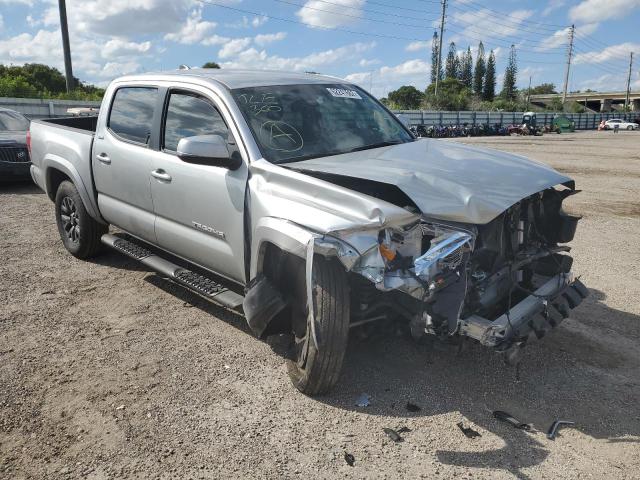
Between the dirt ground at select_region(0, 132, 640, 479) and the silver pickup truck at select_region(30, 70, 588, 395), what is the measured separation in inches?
14.2

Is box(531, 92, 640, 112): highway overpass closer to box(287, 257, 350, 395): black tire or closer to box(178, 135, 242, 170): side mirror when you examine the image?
box(178, 135, 242, 170): side mirror

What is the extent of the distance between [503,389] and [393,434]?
922 millimetres

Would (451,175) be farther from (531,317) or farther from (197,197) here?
Result: (197,197)

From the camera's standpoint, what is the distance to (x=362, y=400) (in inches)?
134

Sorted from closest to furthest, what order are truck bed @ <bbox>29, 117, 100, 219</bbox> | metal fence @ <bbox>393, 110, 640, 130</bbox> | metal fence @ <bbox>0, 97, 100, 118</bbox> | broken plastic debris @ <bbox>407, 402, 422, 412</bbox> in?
broken plastic debris @ <bbox>407, 402, 422, 412</bbox> < truck bed @ <bbox>29, 117, 100, 219</bbox> < metal fence @ <bbox>0, 97, 100, 118</bbox> < metal fence @ <bbox>393, 110, 640, 130</bbox>

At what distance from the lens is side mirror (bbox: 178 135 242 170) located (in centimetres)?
356

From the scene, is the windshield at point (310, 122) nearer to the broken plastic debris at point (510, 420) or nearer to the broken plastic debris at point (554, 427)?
the broken plastic debris at point (510, 420)

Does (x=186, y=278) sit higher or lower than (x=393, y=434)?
higher

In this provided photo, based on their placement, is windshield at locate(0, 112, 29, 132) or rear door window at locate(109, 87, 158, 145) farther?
windshield at locate(0, 112, 29, 132)

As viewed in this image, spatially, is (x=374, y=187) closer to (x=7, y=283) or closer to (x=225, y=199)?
(x=225, y=199)

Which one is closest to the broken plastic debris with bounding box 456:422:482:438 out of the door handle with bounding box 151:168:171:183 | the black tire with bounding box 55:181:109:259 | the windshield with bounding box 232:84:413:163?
the windshield with bounding box 232:84:413:163

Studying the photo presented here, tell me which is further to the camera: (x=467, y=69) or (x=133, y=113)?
(x=467, y=69)

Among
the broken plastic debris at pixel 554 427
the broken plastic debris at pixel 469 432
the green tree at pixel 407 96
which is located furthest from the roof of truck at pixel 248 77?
the green tree at pixel 407 96

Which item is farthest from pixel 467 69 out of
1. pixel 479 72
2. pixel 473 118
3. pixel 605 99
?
pixel 473 118
